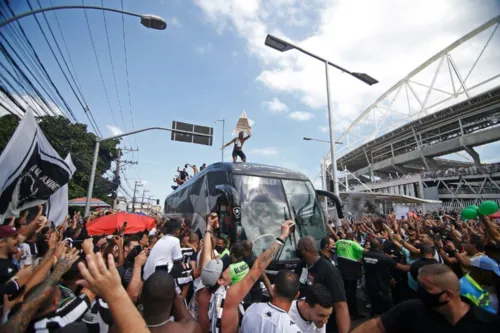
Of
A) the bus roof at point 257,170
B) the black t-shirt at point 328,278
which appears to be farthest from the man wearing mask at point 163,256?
the bus roof at point 257,170

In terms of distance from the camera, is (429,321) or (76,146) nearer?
(429,321)

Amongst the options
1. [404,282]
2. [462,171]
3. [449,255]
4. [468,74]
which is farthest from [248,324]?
[468,74]

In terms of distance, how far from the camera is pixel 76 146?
2814 centimetres

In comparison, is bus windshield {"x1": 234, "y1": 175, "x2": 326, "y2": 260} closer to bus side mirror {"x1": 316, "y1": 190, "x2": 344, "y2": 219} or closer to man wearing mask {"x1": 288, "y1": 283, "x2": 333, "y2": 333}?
bus side mirror {"x1": 316, "y1": 190, "x2": 344, "y2": 219}

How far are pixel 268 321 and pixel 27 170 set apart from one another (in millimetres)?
5809

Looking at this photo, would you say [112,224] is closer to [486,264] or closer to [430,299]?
[430,299]

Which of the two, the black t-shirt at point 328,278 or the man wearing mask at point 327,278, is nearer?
the man wearing mask at point 327,278

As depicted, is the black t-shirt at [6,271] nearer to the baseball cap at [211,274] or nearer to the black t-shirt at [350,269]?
the baseball cap at [211,274]

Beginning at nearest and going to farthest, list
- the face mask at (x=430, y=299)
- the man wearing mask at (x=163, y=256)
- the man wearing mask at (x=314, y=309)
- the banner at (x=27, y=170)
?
the face mask at (x=430, y=299), the man wearing mask at (x=314, y=309), the man wearing mask at (x=163, y=256), the banner at (x=27, y=170)

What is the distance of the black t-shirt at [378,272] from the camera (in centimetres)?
516

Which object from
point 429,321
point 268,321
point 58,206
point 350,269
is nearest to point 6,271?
point 268,321

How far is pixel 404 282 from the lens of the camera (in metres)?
5.21

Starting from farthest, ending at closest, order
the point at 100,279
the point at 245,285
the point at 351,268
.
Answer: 1. the point at 351,268
2. the point at 245,285
3. the point at 100,279

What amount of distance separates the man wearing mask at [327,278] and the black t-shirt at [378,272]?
222cm
